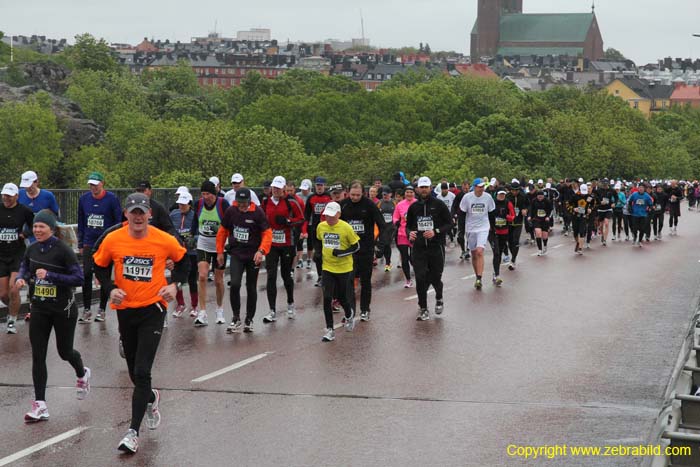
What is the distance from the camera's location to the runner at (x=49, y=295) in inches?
388

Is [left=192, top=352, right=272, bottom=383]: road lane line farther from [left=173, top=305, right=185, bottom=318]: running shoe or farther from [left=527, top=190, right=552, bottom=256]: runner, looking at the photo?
[left=527, top=190, right=552, bottom=256]: runner

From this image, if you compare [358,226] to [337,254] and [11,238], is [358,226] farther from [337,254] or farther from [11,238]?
[11,238]

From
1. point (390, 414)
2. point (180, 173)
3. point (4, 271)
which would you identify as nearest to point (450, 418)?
point (390, 414)

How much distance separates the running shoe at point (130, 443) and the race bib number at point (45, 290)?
1.87 metres

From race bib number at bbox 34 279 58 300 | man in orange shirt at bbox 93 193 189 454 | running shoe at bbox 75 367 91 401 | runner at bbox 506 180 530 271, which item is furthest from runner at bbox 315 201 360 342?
runner at bbox 506 180 530 271

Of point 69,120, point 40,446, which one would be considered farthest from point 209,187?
point 69,120

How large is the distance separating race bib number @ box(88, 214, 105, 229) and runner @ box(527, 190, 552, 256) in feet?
51.9

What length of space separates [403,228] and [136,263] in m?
12.6

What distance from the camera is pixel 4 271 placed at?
14.4 m

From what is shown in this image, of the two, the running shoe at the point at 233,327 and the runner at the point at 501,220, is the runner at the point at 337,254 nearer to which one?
the running shoe at the point at 233,327

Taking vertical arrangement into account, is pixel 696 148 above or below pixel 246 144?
below

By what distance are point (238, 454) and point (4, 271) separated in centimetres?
679

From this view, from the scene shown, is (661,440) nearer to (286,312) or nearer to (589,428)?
(589,428)

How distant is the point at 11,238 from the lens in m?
14.2
